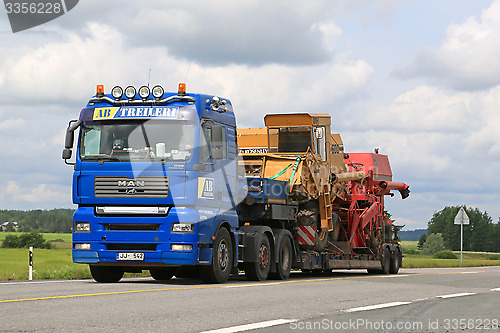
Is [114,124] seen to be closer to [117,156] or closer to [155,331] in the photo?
[117,156]

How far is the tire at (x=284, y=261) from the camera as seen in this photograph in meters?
19.5

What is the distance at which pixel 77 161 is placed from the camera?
53.6 feet

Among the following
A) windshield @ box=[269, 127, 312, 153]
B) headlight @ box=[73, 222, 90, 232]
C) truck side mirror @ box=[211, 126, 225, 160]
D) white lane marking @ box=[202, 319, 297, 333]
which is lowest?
white lane marking @ box=[202, 319, 297, 333]

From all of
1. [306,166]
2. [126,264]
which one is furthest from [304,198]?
[126,264]

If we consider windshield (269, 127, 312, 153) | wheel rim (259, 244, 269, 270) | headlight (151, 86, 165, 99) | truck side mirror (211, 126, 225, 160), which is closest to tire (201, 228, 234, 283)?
Result: wheel rim (259, 244, 269, 270)

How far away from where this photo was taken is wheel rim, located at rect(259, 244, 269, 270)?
1858cm

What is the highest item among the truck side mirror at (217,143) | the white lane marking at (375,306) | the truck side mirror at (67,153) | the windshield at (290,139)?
the windshield at (290,139)

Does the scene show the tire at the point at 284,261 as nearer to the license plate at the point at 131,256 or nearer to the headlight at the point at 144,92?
the license plate at the point at 131,256

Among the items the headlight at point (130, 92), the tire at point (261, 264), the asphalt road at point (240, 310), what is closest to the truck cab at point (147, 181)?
the headlight at point (130, 92)

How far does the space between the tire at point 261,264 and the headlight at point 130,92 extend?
14.5ft

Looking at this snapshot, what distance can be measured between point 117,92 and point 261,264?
16.8 ft

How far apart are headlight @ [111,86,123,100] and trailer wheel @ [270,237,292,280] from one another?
5.40 metres

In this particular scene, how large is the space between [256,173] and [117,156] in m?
5.31

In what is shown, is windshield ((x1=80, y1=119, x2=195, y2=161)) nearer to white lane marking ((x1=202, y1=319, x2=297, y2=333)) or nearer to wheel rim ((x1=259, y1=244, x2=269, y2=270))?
wheel rim ((x1=259, y1=244, x2=269, y2=270))
